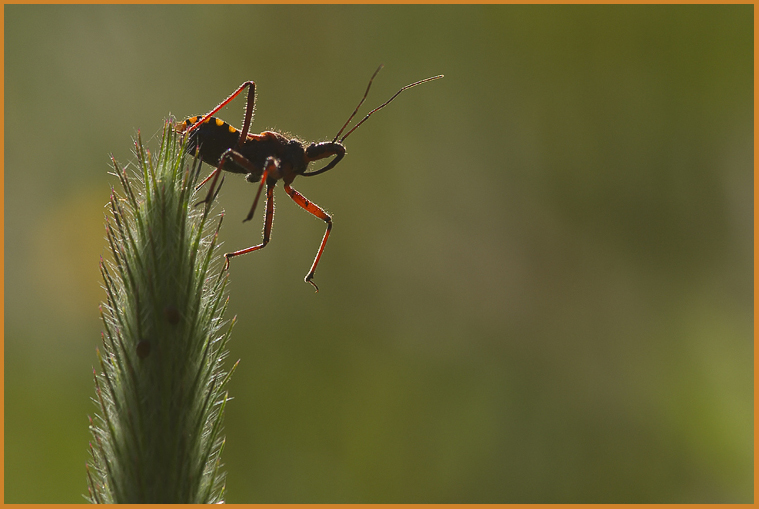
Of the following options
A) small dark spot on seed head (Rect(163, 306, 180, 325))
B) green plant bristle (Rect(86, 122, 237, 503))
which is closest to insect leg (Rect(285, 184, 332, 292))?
green plant bristle (Rect(86, 122, 237, 503))

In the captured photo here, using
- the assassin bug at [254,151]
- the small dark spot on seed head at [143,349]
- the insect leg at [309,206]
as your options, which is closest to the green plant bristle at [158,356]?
the small dark spot on seed head at [143,349]

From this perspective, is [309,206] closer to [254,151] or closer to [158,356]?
[254,151]

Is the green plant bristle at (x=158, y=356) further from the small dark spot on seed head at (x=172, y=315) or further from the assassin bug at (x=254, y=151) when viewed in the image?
the assassin bug at (x=254, y=151)

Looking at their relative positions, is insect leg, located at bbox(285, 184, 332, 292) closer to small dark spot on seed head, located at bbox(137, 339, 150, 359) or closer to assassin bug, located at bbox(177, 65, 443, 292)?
assassin bug, located at bbox(177, 65, 443, 292)

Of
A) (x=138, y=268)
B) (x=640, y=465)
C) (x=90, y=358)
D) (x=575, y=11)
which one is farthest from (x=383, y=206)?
(x=138, y=268)

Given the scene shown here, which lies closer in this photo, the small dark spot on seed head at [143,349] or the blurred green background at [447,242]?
the small dark spot on seed head at [143,349]

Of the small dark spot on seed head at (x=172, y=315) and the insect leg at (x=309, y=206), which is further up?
the insect leg at (x=309, y=206)

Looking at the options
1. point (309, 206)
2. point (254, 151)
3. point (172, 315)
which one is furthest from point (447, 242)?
point (172, 315)
